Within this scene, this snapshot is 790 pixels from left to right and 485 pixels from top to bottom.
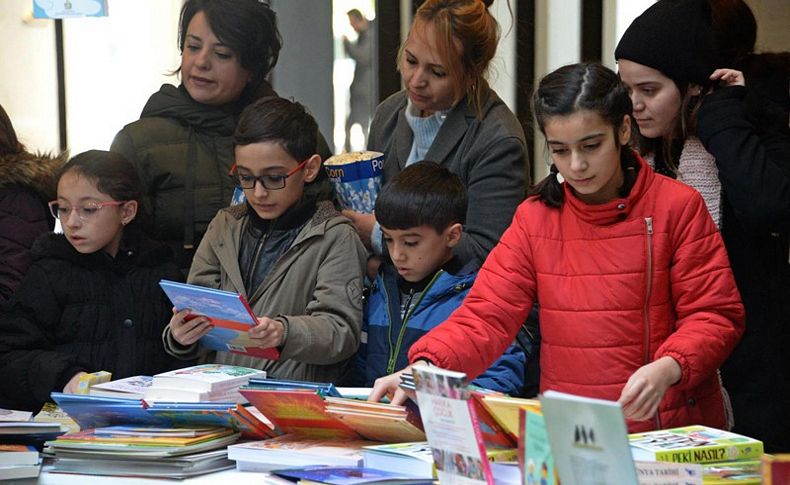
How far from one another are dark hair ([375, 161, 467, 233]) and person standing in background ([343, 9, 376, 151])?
64.3 inches

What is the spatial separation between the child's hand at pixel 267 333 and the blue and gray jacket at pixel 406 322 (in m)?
0.31

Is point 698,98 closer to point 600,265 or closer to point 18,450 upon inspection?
point 600,265

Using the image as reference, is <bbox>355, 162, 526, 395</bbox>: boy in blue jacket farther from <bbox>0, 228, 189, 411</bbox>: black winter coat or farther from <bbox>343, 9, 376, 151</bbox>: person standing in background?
<bbox>343, 9, 376, 151</bbox>: person standing in background

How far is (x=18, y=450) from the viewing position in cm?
231

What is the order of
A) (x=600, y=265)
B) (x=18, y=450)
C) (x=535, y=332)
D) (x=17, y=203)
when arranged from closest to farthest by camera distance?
(x=18, y=450) → (x=600, y=265) → (x=535, y=332) → (x=17, y=203)

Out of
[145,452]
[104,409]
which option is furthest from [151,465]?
[104,409]

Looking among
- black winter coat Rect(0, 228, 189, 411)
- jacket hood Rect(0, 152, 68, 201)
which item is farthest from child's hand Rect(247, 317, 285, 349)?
jacket hood Rect(0, 152, 68, 201)

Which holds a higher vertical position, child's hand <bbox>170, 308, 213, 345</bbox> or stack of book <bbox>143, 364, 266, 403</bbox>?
child's hand <bbox>170, 308, 213, 345</bbox>

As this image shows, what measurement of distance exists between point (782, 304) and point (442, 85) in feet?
3.39

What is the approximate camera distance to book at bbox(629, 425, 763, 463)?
Answer: 1.89 meters

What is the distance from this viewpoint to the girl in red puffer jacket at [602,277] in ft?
7.77

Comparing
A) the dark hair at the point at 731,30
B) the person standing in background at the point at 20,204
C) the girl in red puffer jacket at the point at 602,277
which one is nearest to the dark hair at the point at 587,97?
the girl in red puffer jacket at the point at 602,277

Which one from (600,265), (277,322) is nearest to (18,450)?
(277,322)

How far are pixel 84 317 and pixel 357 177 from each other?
829mm
